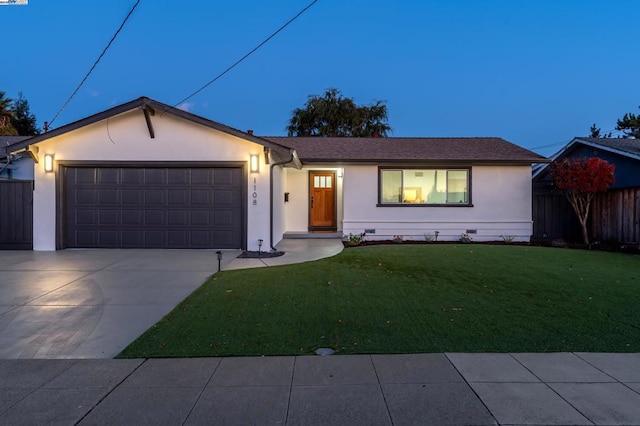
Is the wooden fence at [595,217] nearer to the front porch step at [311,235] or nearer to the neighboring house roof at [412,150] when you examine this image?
the neighboring house roof at [412,150]

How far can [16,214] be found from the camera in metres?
11.0

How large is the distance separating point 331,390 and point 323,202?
1167 centimetres

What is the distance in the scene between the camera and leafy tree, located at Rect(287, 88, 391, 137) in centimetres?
3462

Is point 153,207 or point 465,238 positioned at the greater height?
point 153,207

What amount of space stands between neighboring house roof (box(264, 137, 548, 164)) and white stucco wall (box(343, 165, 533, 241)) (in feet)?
1.52

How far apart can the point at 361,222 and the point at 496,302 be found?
776 centimetres

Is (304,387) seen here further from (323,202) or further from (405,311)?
(323,202)

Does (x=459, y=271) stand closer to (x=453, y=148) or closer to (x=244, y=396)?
(x=244, y=396)

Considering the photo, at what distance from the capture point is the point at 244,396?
9.92 feet

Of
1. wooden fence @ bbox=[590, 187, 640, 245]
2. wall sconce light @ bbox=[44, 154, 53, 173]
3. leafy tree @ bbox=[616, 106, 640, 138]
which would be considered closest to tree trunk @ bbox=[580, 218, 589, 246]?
wooden fence @ bbox=[590, 187, 640, 245]

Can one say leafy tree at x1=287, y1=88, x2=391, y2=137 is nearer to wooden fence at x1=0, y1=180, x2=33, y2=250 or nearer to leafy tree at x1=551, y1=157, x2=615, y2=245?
leafy tree at x1=551, y1=157, x2=615, y2=245

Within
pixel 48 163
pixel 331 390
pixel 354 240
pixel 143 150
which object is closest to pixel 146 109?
pixel 143 150

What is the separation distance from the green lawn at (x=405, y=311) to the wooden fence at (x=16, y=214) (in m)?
7.15

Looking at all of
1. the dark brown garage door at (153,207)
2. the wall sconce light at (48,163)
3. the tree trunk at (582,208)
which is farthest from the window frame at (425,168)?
the wall sconce light at (48,163)
